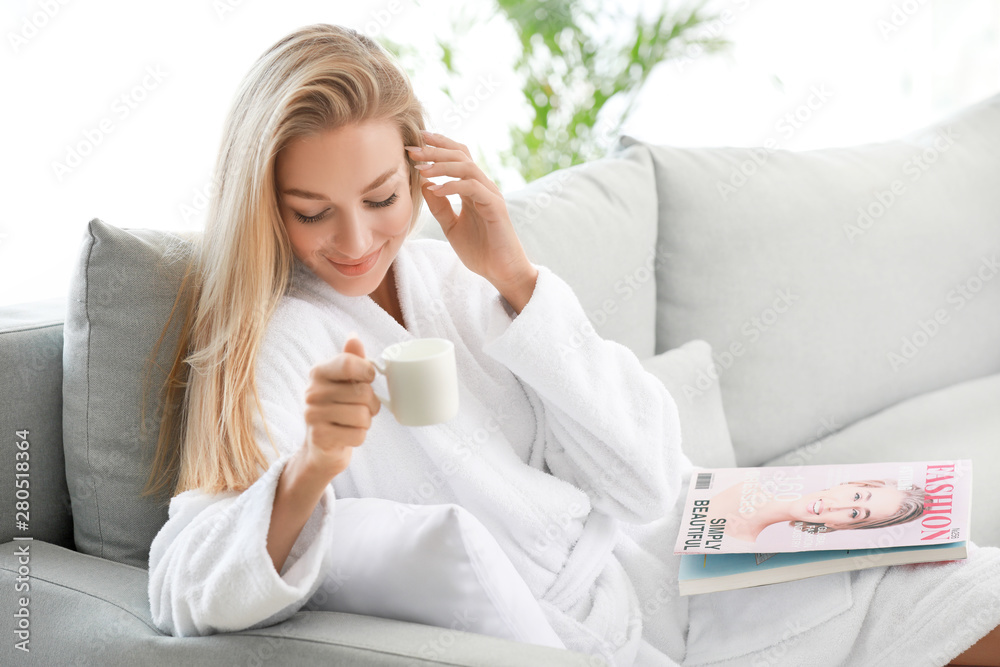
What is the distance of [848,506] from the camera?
1.12 meters

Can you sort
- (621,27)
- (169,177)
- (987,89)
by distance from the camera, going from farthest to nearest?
1. (987,89)
2. (621,27)
3. (169,177)

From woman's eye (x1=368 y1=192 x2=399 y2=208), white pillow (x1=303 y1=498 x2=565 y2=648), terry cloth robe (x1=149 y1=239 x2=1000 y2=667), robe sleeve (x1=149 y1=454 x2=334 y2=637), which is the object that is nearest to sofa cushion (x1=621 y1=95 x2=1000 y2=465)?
terry cloth robe (x1=149 y1=239 x2=1000 y2=667)

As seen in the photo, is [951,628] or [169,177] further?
[169,177]

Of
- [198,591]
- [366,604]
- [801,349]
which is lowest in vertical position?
[801,349]

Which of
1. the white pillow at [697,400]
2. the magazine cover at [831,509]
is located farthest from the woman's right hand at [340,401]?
the white pillow at [697,400]

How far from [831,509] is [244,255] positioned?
857 mm

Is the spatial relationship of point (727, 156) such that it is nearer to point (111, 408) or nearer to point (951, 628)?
point (951, 628)

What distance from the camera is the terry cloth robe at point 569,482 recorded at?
1.06 meters

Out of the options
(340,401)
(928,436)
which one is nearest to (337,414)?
(340,401)

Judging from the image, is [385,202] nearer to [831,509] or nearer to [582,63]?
[831,509]

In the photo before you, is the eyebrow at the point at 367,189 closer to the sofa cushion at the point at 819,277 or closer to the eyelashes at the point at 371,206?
the eyelashes at the point at 371,206

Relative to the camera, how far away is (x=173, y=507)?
981 millimetres

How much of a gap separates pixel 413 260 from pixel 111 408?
1.65ft


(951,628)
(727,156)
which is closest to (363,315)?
(951,628)
